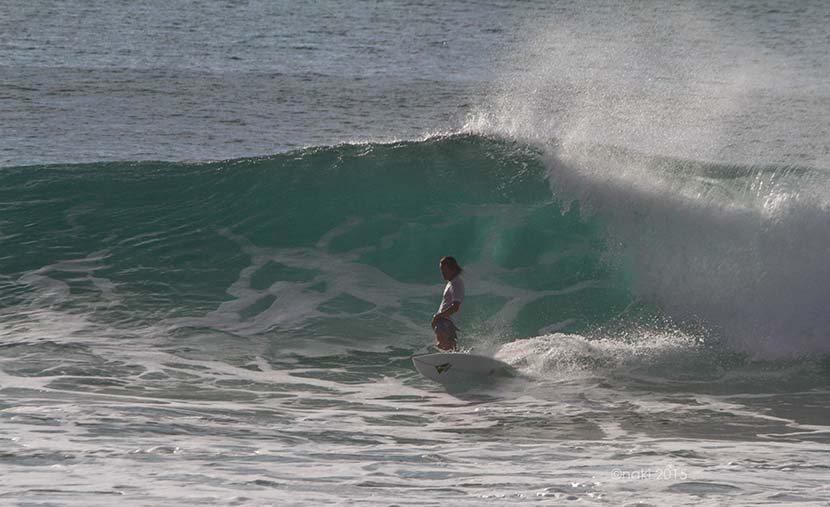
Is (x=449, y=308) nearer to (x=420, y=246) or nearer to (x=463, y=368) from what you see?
(x=463, y=368)

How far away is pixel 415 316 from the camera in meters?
12.4

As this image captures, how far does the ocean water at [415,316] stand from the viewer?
7137mm

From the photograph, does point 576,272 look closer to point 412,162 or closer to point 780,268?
point 780,268

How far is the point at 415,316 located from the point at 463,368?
8.81ft

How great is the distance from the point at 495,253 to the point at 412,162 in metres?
2.67

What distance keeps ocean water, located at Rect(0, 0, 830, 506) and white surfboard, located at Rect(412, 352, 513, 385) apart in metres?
0.16

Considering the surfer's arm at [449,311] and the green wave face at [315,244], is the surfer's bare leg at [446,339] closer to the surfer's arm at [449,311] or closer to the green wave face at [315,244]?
the surfer's arm at [449,311]

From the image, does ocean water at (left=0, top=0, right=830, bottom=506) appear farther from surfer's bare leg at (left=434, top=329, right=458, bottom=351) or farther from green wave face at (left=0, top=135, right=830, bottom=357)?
surfer's bare leg at (left=434, top=329, right=458, bottom=351)

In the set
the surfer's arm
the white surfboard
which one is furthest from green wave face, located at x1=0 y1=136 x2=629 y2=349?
the white surfboard

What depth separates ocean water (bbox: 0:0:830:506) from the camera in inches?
281

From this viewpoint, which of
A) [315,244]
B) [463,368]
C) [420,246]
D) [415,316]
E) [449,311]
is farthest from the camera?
[315,244]

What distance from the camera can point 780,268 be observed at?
11672 millimetres

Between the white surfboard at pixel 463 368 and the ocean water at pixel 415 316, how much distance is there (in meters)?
Answer: 0.16

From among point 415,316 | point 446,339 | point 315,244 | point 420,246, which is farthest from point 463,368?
point 315,244
